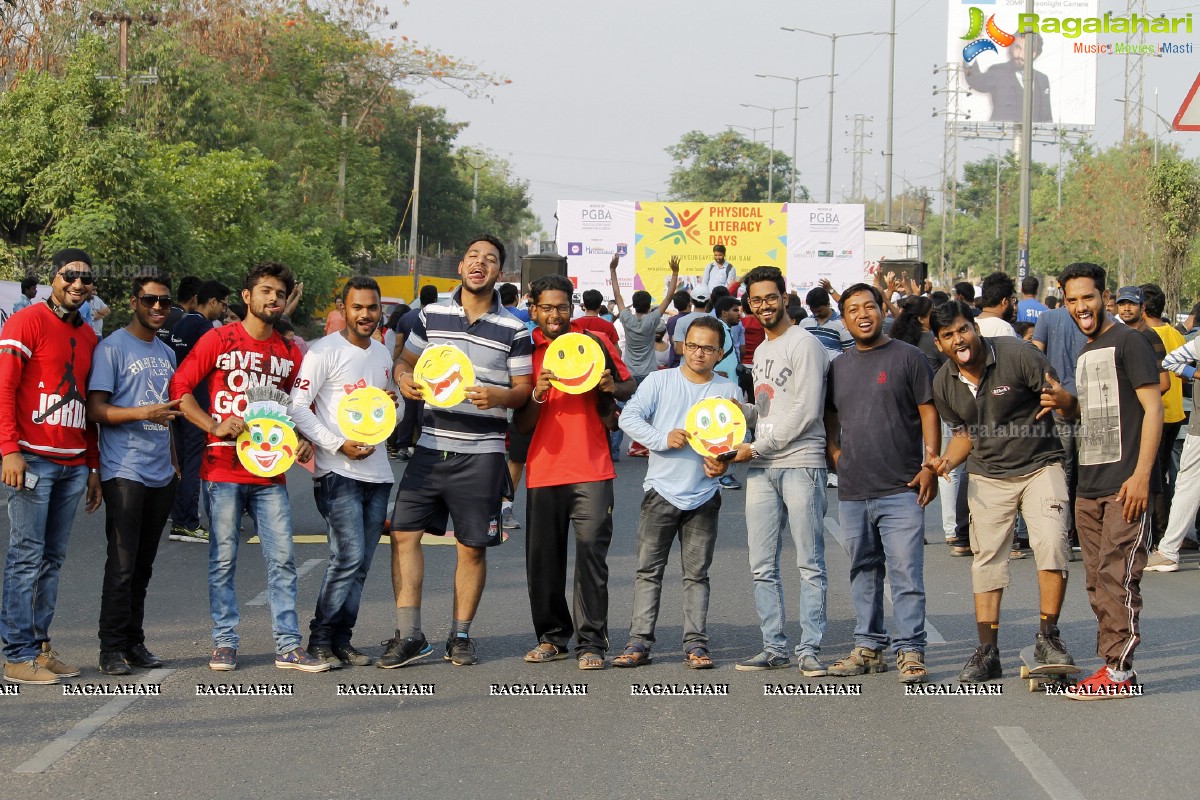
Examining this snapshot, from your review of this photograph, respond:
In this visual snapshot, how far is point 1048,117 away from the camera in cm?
8244

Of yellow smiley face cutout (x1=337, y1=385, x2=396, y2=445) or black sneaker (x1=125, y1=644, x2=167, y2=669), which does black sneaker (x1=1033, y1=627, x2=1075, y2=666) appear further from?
black sneaker (x1=125, y1=644, x2=167, y2=669)

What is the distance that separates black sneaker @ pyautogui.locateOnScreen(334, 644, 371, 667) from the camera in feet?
24.4

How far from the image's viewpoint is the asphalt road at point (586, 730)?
5.49 meters

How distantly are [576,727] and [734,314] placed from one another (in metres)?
10.3

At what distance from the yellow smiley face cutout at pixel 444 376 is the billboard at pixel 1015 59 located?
7884 centimetres

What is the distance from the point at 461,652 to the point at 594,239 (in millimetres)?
24357

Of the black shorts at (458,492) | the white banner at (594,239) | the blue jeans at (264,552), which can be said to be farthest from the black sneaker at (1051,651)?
the white banner at (594,239)

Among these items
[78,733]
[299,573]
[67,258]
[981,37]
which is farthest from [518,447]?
[981,37]

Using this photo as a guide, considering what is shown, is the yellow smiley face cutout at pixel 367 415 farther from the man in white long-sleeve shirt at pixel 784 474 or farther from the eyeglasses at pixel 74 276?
the man in white long-sleeve shirt at pixel 784 474

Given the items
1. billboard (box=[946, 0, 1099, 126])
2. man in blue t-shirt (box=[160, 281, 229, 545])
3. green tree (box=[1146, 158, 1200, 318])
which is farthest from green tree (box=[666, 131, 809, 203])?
man in blue t-shirt (box=[160, 281, 229, 545])

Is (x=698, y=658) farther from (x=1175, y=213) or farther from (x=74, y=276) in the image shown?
(x=1175, y=213)

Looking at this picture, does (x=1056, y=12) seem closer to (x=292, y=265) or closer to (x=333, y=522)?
(x=292, y=265)

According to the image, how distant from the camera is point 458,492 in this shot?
24.2 ft

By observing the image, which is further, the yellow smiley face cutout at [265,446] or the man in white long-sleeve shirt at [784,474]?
the man in white long-sleeve shirt at [784,474]
